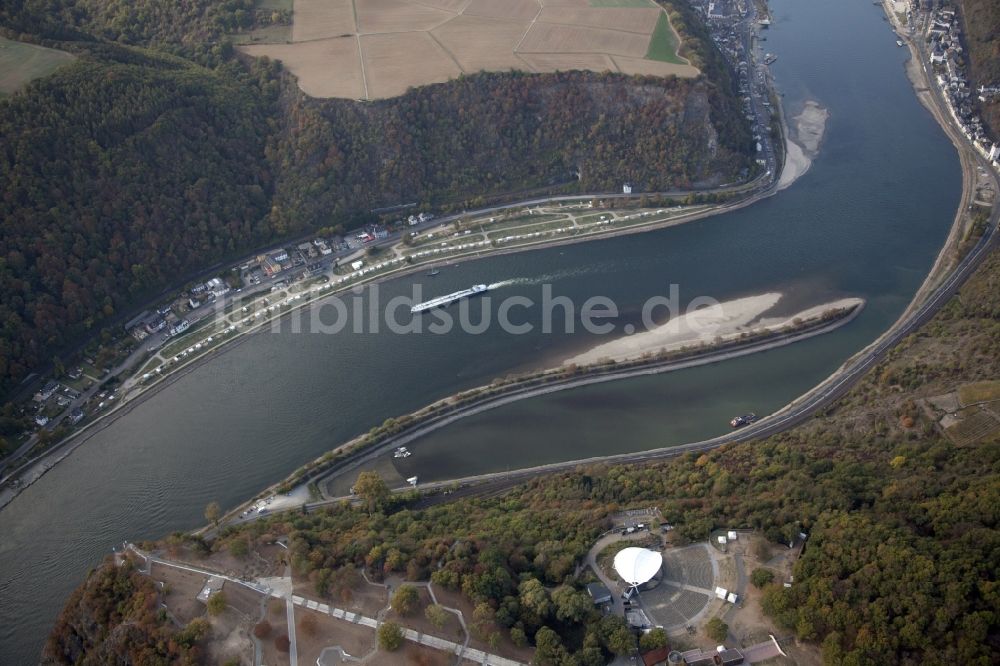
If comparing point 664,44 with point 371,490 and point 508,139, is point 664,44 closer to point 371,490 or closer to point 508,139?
point 508,139

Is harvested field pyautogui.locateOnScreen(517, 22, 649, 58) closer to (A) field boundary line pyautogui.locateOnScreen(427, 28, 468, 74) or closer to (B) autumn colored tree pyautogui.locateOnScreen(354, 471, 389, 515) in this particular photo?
(A) field boundary line pyautogui.locateOnScreen(427, 28, 468, 74)

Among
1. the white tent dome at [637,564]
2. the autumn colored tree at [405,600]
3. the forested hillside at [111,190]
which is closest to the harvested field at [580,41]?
the forested hillside at [111,190]

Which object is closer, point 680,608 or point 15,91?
point 680,608

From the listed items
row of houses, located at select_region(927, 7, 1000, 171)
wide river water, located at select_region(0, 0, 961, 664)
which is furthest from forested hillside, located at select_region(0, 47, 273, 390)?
row of houses, located at select_region(927, 7, 1000, 171)

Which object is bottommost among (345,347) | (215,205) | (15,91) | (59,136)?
(345,347)

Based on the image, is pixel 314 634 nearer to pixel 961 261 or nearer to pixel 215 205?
pixel 215 205

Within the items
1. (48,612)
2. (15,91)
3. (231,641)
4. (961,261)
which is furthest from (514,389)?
(15,91)

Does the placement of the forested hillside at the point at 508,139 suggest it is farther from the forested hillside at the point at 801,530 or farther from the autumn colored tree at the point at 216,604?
the autumn colored tree at the point at 216,604
